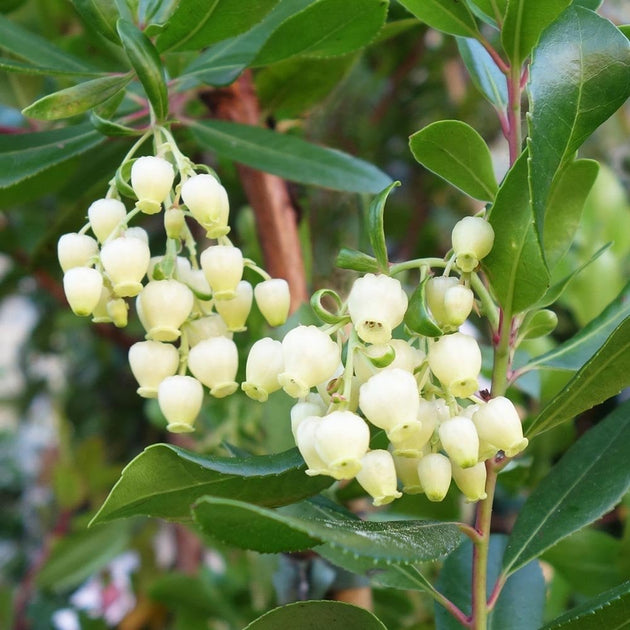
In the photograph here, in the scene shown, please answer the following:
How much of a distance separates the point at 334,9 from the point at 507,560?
431 mm

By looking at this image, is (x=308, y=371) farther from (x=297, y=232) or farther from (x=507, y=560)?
(x=297, y=232)

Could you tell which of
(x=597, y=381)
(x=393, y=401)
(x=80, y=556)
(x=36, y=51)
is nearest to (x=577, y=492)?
(x=597, y=381)

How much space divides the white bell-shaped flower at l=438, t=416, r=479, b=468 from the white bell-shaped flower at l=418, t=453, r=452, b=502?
0.02 meters

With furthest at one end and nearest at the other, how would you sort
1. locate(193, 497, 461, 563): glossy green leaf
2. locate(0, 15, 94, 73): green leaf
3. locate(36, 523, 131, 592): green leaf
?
locate(36, 523, 131, 592): green leaf
locate(0, 15, 94, 73): green leaf
locate(193, 497, 461, 563): glossy green leaf

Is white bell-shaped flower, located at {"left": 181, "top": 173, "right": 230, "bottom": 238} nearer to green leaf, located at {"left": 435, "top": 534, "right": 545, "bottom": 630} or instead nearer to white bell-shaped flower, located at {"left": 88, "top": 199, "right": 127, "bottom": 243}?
white bell-shaped flower, located at {"left": 88, "top": 199, "right": 127, "bottom": 243}

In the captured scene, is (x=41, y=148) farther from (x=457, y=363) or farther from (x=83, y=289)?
(x=457, y=363)

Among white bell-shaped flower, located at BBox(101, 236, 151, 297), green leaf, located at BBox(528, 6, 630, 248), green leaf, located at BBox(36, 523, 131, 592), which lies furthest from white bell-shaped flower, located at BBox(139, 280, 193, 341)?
green leaf, located at BBox(36, 523, 131, 592)

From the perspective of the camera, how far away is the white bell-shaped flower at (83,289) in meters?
0.53

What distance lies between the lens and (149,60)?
1.86 ft

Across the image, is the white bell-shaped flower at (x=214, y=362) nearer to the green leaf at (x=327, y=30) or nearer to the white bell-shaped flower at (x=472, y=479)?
the white bell-shaped flower at (x=472, y=479)

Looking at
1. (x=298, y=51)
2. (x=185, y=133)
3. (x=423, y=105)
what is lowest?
(x=423, y=105)

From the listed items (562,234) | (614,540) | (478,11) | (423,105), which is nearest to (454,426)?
(562,234)

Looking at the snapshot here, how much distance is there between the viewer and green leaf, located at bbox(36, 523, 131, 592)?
150 cm

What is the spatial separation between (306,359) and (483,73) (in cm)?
33
